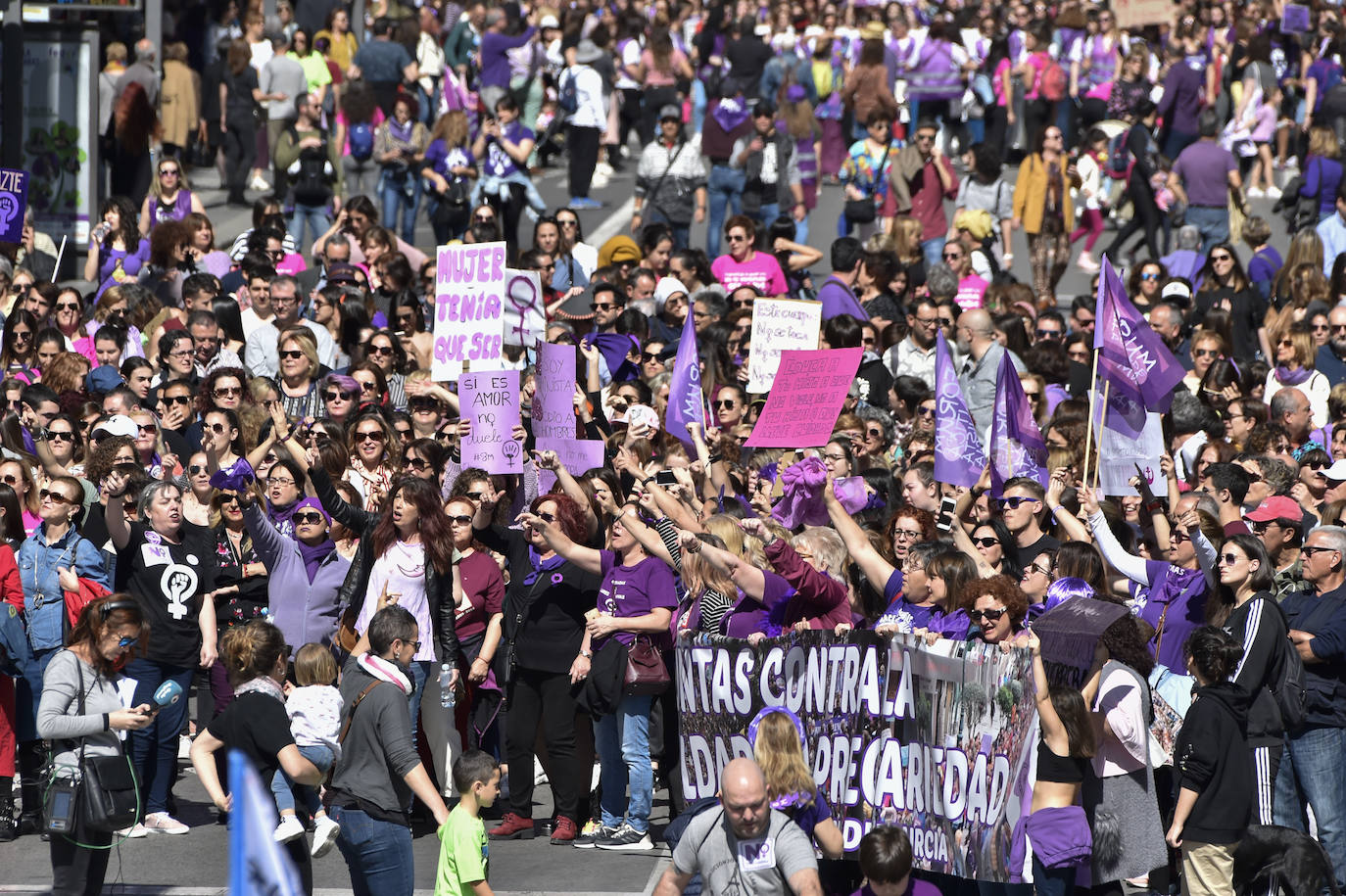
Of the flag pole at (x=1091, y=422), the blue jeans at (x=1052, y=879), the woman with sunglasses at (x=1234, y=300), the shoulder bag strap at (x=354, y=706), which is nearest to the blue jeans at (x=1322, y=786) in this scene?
the blue jeans at (x=1052, y=879)

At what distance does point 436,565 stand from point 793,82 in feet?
48.2

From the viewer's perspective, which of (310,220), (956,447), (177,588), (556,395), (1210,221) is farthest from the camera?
(1210,221)

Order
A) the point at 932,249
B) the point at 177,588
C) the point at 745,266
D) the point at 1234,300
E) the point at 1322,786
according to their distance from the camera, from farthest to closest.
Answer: the point at 932,249 → the point at 745,266 → the point at 1234,300 → the point at 177,588 → the point at 1322,786

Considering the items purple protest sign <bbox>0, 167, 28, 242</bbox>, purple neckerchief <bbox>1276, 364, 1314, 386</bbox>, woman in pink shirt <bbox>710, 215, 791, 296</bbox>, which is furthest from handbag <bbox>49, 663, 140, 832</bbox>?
woman in pink shirt <bbox>710, 215, 791, 296</bbox>

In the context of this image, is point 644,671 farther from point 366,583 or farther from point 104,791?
point 104,791

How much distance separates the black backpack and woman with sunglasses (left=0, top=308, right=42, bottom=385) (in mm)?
5288

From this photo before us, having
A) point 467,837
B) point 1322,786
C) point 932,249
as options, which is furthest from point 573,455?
point 932,249

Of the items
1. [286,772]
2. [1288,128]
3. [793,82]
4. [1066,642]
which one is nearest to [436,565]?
[286,772]

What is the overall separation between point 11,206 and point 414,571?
636 cm

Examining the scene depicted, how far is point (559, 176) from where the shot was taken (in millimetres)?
25438

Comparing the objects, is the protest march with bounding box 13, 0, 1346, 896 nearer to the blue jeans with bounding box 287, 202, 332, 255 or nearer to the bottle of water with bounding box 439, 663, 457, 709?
the bottle of water with bounding box 439, 663, 457, 709

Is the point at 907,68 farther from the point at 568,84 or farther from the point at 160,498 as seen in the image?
the point at 160,498

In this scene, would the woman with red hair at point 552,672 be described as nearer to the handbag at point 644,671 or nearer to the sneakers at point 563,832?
the sneakers at point 563,832

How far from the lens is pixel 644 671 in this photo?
963cm
